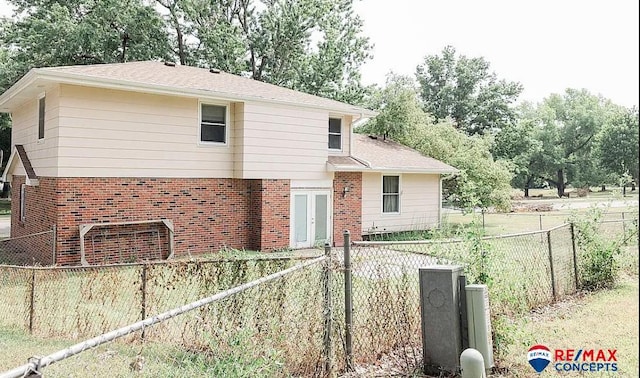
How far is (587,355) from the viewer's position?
4824 millimetres

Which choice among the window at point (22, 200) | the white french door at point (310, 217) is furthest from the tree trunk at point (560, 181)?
the window at point (22, 200)

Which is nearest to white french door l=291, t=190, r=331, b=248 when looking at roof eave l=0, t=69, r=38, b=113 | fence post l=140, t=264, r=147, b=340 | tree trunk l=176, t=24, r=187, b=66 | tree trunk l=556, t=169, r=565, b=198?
roof eave l=0, t=69, r=38, b=113

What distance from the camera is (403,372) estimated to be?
15.4 feet

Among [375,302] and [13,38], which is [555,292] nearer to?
[375,302]

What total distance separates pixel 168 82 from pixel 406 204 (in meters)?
11.0

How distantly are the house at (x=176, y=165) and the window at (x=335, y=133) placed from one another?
4 cm

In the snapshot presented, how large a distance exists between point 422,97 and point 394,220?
38.1 m

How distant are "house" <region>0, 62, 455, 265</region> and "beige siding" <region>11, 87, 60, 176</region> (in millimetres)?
64

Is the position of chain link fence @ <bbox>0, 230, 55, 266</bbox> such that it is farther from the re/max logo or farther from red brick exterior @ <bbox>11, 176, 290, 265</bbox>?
the re/max logo

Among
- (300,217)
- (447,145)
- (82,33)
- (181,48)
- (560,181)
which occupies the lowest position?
(300,217)

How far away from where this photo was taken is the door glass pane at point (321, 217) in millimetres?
17047

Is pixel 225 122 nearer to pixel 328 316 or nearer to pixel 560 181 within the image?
pixel 328 316

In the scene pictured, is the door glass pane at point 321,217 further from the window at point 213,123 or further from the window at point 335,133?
the window at point 213,123

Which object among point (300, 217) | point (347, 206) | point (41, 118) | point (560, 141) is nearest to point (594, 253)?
point (300, 217)
